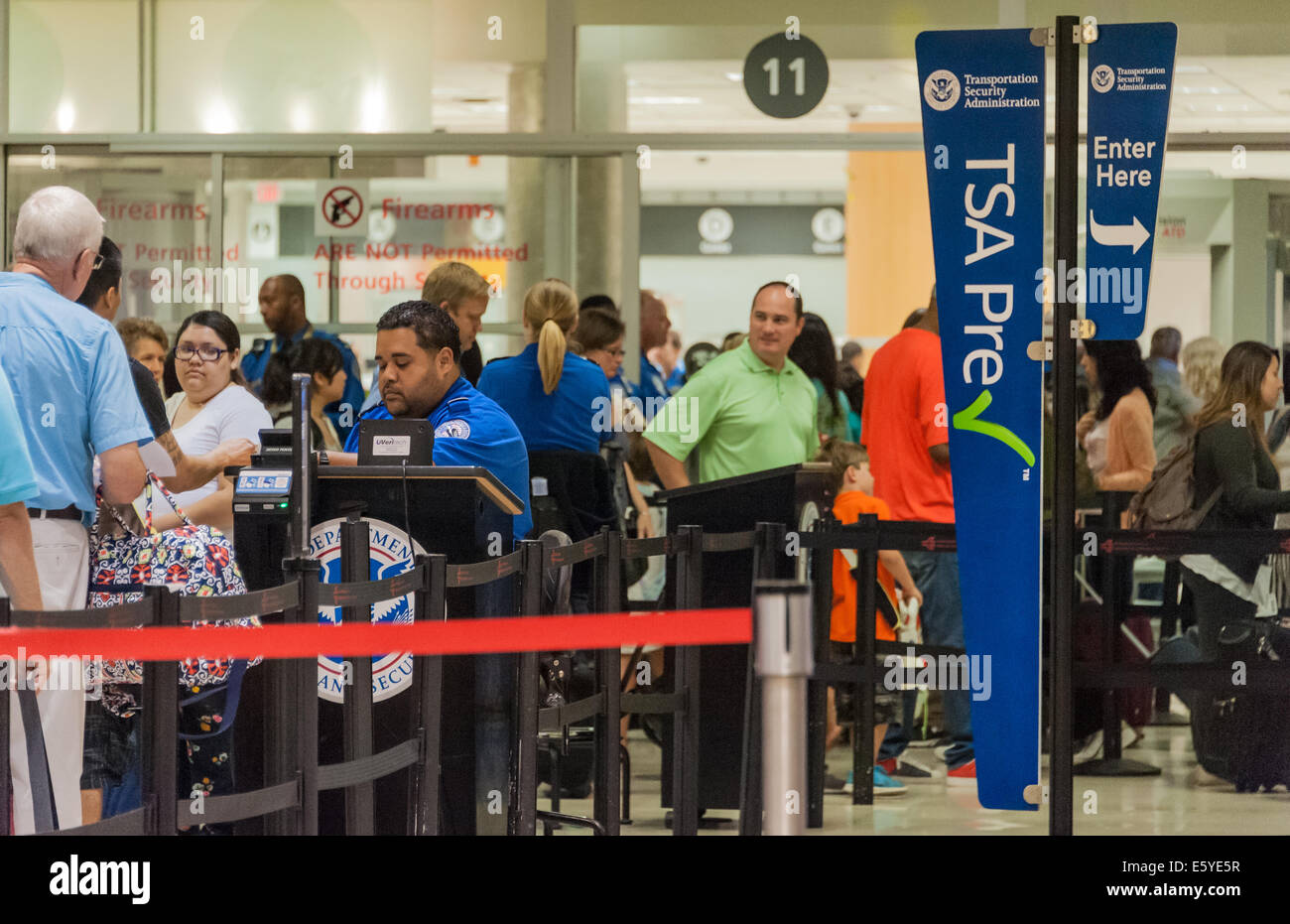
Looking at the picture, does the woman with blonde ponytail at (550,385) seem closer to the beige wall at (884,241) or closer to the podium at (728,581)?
the podium at (728,581)

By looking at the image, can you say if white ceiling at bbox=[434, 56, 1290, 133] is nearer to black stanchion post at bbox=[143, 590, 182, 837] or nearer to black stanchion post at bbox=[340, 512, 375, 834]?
black stanchion post at bbox=[340, 512, 375, 834]

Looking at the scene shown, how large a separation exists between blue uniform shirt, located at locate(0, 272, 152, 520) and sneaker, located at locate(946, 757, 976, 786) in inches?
158

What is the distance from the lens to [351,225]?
29.7 feet

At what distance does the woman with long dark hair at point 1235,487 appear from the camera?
286 inches

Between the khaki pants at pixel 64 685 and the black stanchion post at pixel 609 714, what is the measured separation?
1.61 m

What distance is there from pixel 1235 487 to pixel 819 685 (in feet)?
6.85

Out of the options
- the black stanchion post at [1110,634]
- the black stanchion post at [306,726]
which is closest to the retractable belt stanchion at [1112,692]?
the black stanchion post at [1110,634]

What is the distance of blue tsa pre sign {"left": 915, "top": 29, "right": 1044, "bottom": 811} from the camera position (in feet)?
16.8

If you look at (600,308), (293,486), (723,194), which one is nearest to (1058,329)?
(293,486)

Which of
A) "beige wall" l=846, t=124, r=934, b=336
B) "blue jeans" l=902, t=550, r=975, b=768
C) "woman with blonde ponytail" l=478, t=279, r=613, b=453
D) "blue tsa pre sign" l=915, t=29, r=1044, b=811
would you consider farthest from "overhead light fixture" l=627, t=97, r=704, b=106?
"blue tsa pre sign" l=915, t=29, r=1044, b=811

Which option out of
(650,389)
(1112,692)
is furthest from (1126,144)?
(650,389)

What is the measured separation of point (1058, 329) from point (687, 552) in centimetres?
163

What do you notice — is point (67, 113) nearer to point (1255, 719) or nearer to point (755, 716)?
point (755, 716)
